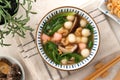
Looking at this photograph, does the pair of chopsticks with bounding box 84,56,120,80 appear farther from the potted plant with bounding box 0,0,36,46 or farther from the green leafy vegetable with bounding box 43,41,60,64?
the potted plant with bounding box 0,0,36,46

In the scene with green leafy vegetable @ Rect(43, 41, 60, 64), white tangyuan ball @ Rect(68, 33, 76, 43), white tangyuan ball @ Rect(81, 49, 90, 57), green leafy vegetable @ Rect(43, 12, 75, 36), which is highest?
green leafy vegetable @ Rect(43, 12, 75, 36)

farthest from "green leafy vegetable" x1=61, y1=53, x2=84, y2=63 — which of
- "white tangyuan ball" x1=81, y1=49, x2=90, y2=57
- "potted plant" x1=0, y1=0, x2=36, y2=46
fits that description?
"potted plant" x1=0, y1=0, x2=36, y2=46

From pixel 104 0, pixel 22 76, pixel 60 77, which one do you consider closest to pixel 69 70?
pixel 60 77

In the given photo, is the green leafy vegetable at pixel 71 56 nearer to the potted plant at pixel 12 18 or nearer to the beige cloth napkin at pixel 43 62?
the beige cloth napkin at pixel 43 62

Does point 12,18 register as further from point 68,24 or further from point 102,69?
point 102,69

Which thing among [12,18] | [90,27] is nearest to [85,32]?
[90,27]
